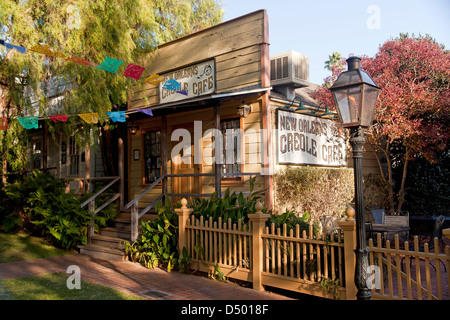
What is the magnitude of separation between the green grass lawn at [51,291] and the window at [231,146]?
4.62 metres

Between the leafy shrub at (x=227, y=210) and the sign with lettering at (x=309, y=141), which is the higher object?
the sign with lettering at (x=309, y=141)

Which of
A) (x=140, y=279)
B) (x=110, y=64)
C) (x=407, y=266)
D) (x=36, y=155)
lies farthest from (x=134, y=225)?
(x=36, y=155)

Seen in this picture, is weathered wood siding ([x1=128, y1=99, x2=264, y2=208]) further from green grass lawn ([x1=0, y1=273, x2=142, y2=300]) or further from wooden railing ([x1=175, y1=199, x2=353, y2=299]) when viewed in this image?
green grass lawn ([x1=0, y1=273, x2=142, y2=300])

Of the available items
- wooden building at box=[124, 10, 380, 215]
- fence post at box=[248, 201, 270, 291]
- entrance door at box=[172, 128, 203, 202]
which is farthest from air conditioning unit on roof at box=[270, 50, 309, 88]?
fence post at box=[248, 201, 270, 291]

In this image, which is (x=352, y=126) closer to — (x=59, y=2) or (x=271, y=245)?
(x=271, y=245)

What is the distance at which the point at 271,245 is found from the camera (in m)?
6.25

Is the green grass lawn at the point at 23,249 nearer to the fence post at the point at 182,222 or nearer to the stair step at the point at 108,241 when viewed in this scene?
the stair step at the point at 108,241

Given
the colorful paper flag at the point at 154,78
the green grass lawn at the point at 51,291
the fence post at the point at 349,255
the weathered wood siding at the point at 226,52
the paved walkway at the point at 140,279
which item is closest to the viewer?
the fence post at the point at 349,255

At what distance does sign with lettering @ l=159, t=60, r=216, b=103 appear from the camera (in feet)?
34.7

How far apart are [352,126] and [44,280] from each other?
559 centimetres

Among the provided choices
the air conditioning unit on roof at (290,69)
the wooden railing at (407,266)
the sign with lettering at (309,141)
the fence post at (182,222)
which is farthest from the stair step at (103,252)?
the air conditioning unit on roof at (290,69)

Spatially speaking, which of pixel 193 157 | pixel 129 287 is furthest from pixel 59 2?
Result: pixel 129 287

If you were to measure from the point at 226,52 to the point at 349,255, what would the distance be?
21.7ft

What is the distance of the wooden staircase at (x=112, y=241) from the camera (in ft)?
29.0
